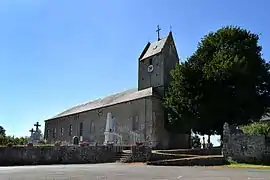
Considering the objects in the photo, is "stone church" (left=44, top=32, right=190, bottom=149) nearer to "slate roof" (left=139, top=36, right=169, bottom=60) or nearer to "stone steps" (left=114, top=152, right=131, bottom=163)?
"slate roof" (left=139, top=36, right=169, bottom=60)

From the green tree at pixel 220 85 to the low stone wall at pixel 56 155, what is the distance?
10.5m

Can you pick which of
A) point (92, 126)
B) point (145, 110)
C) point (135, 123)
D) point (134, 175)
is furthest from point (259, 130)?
point (92, 126)

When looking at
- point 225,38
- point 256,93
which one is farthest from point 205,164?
point 225,38

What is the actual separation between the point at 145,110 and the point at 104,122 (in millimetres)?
7936

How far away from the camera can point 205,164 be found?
23.8m

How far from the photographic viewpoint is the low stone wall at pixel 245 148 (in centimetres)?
2442

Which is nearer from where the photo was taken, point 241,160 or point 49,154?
point 241,160

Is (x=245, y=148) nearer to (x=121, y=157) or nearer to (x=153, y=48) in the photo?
(x=121, y=157)

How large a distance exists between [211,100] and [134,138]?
494 inches

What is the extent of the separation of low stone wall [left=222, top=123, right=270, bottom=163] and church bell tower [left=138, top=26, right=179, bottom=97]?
20807 mm

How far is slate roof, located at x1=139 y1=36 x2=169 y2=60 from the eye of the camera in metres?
49.4

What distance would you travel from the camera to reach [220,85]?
36.8 metres

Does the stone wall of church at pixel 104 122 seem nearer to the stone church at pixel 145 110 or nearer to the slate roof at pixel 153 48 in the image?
the stone church at pixel 145 110

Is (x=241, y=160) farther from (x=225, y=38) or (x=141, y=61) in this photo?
(x=141, y=61)
